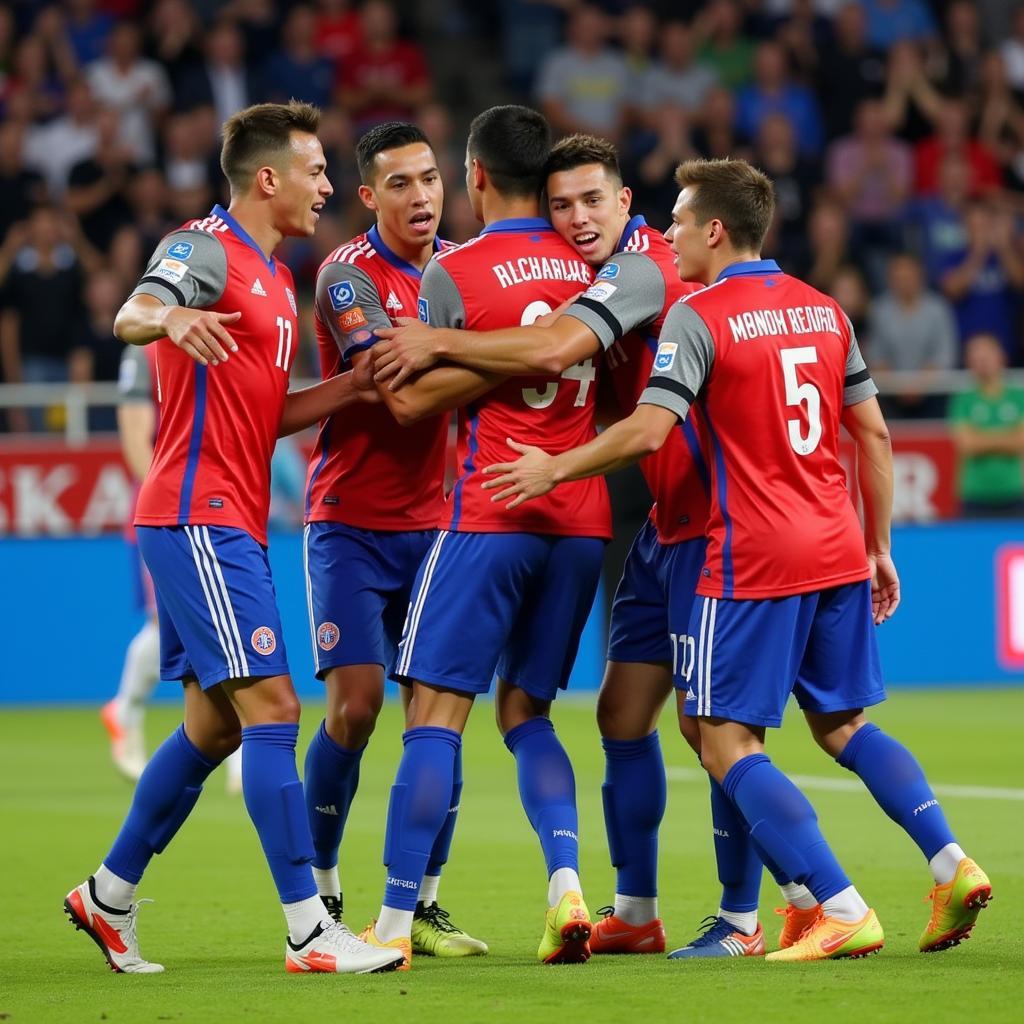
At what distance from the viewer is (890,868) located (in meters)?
7.48

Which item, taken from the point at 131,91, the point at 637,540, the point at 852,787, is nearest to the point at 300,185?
the point at 637,540

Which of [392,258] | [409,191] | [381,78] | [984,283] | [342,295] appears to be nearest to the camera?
[342,295]

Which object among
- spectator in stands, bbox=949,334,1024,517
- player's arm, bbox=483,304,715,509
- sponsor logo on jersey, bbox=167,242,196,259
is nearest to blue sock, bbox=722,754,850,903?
player's arm, bbox=483,304,715,509

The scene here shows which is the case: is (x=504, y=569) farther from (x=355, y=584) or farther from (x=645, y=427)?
(x=355, y=584)

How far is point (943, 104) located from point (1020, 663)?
588cm

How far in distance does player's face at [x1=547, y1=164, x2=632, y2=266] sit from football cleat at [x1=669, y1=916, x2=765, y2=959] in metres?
2.01

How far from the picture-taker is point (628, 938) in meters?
6.05

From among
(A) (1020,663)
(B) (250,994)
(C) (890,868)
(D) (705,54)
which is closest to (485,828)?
(C) (890,868)

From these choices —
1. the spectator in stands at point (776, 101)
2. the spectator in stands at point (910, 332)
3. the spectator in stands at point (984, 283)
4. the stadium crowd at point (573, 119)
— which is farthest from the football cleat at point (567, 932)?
the spectator in stands at point (776, 101)

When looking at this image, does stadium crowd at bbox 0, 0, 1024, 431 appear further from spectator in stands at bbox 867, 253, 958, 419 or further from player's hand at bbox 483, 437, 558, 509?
player's hand at bbox 483, 437, 558, 509

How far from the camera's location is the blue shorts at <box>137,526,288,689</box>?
Result: 5.52m

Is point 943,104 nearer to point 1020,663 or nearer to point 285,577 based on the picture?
A: point 1020,663

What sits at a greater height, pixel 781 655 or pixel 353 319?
pixel 353 319

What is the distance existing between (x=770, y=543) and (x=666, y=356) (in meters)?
0.60
